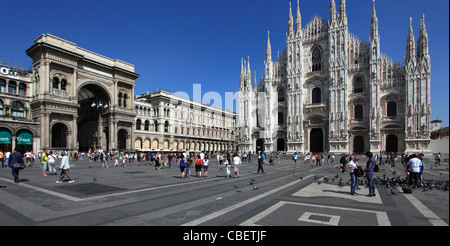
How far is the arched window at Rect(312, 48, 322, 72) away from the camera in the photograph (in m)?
44.0

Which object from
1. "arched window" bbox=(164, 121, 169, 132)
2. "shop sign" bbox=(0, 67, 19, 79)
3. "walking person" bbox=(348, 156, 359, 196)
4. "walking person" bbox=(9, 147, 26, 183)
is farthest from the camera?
"arched window" bbox=(164, 121, 169, 132)

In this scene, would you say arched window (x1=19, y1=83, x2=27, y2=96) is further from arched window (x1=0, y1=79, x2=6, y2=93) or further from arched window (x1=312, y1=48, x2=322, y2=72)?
arched window (x1=312, y1=48, x2=322, y2=72)

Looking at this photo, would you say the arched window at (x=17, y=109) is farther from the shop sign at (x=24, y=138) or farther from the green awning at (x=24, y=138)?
the shop sign at (x=24, y=138)

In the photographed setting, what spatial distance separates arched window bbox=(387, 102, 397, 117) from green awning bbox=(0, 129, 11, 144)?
55.9 meters

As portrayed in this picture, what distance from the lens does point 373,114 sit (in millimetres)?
37562

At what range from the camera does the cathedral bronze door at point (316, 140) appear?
142ft

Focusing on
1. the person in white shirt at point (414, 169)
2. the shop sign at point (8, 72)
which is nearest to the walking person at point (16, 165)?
the person in white shirt at point (414, 169)

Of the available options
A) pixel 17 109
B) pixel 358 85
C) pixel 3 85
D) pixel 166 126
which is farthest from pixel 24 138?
pixel 358 85

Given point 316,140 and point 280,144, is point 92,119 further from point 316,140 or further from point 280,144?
point 316,140

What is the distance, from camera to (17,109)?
39.8 meters

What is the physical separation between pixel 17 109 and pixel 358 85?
54447mm

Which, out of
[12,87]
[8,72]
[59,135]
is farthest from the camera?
[59,135]

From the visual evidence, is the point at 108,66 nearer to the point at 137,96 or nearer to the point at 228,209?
the point at 137,96

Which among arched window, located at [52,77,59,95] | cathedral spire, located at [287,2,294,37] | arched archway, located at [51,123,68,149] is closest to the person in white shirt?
cathedral spire, located at [287,2,294,37]
